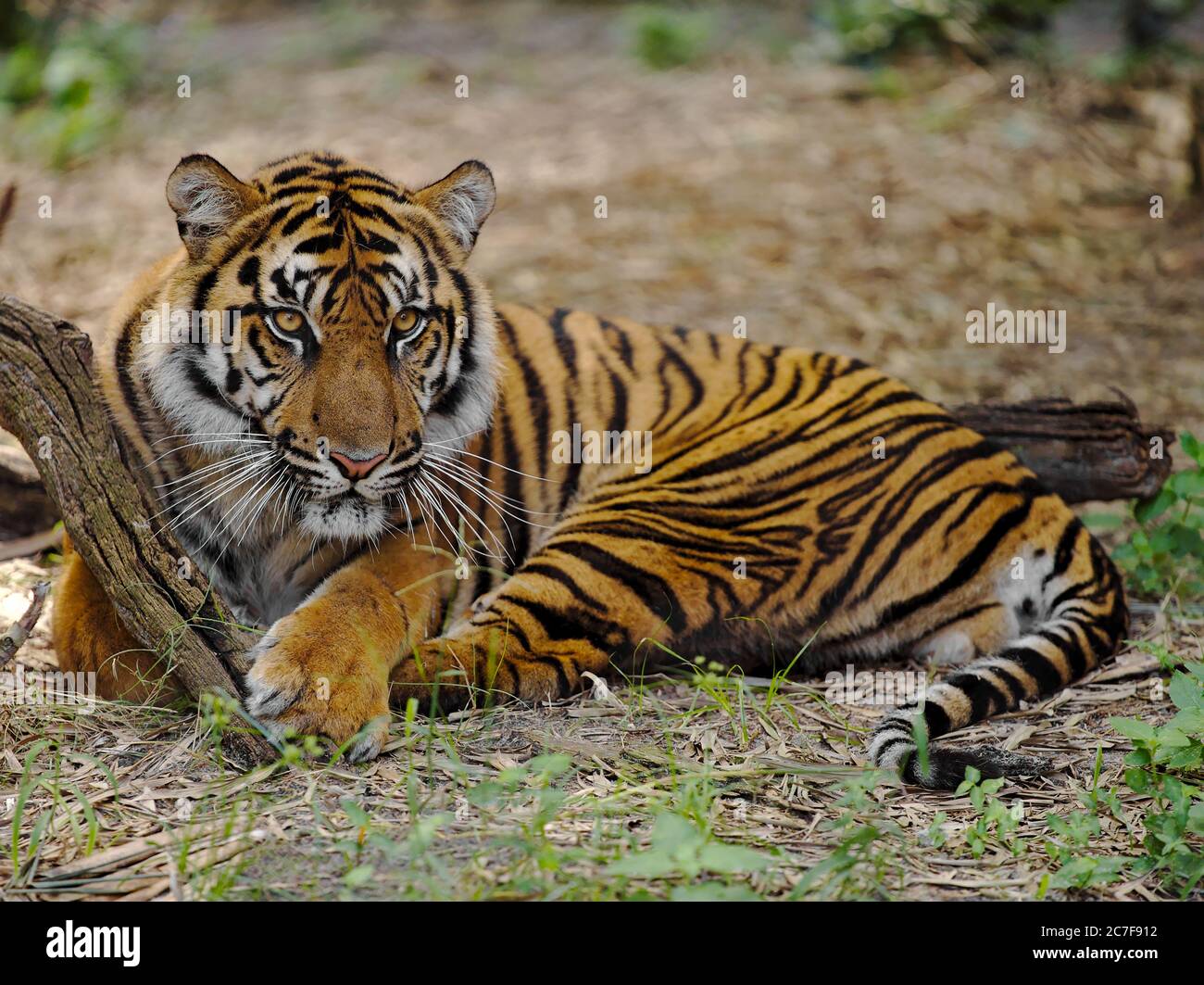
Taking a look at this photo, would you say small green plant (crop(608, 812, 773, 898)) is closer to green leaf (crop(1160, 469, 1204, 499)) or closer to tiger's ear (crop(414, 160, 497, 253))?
tiger's ear (crop(414, 160, 497, 253))

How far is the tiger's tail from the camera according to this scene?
3014 millimetres

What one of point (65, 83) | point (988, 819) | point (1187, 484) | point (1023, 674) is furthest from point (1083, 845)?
point (65, 83)

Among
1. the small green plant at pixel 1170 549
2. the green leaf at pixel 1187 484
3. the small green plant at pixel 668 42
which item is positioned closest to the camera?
the green leaf at pixel 1187 484

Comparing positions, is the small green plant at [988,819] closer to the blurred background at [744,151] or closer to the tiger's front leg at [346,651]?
the tiger's front leg at [346,651]

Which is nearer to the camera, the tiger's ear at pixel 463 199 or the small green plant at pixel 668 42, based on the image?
the tiger's ear at pixel 463 199

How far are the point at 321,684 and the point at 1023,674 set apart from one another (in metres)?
1.86

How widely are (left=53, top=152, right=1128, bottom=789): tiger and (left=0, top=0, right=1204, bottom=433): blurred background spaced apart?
2101 mm

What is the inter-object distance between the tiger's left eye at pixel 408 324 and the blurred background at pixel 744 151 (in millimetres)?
3128

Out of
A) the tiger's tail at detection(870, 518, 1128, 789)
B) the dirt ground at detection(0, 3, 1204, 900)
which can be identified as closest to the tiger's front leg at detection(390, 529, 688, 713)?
the dirt ground at detection(0, 3, 1204, 900)

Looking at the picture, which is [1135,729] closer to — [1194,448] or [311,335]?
[1194,448]

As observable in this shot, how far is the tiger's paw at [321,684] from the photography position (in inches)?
118

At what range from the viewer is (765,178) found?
833 centimetres

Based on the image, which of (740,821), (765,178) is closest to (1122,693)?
(740,821)

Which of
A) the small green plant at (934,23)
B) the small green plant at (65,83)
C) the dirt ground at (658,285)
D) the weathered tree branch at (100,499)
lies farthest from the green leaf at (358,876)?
the small green plant at (934,23)
